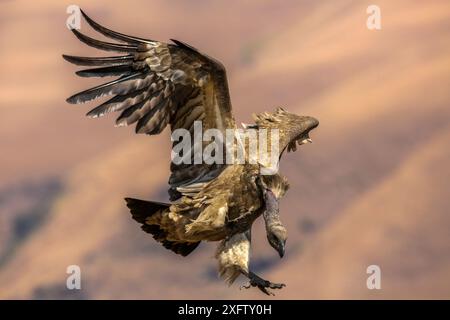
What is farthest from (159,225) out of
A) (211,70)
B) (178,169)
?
(211,70)

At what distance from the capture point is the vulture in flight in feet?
53.4

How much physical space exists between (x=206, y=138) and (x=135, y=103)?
96cm

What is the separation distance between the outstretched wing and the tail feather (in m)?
0.60

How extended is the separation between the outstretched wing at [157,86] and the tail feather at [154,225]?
604 mm

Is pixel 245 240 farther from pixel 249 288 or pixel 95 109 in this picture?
pixel 95 109

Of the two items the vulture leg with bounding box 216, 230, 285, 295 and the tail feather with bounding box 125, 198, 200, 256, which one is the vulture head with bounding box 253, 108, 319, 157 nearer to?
the vulture leg with bounding box 216, 230, 285, 295

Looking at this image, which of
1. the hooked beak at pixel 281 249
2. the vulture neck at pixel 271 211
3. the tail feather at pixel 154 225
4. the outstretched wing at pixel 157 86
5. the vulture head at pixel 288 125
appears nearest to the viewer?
the hooked beak at pixel 281 249

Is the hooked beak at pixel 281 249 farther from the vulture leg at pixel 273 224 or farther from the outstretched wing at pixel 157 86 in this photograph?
the outstretched wing at pixel 157 86

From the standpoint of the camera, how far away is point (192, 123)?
660 inches

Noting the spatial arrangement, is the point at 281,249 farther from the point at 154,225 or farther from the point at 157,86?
the point at 157,86

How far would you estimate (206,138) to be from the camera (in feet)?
54.9

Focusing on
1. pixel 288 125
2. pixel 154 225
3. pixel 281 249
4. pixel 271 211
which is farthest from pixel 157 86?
pixel 281 249

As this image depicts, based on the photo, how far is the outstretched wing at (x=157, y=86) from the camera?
16312mm

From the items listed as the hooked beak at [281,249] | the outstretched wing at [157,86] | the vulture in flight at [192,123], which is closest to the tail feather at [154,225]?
the vulture in flight at [192,123]
